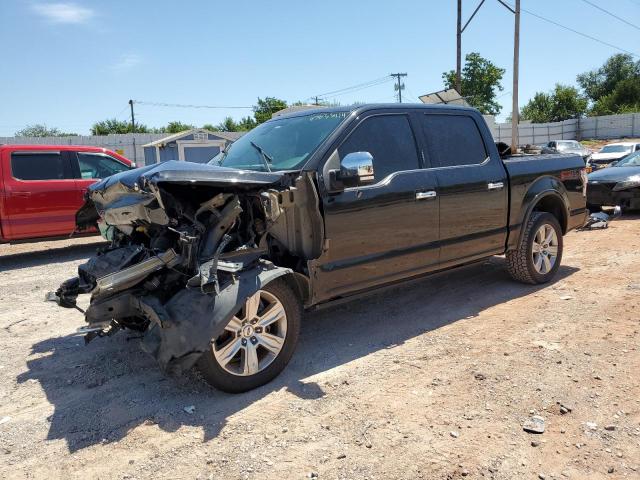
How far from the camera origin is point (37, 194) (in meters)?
8.50

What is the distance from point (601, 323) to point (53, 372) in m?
4.62

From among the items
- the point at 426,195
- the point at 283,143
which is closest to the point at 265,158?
the point at 283,143

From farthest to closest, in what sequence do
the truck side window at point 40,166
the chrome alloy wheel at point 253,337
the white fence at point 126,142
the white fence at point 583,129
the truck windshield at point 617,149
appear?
the white fence at point 583,129 → the white fence at point 126,142 → the truck windshield at point 617,149 → the truck side window at point 40,166 → the chrome alloy wheel at point 253,337

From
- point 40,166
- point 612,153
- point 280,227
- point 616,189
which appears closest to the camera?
point 280,227

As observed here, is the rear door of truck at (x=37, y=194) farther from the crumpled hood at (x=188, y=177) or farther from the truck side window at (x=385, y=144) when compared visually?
the truck side window at (x=385, y=144)

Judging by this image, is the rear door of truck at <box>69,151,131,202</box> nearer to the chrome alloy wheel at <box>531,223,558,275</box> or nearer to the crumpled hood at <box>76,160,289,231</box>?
the crumpled hood at <box>76,160,289,231</box>

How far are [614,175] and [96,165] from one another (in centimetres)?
1036

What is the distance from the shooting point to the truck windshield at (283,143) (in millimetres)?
4117

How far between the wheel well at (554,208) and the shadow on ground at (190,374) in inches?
38.7

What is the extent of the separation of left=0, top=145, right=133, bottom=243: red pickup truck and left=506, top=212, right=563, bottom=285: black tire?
659 cm

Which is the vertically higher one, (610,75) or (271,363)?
(610,75)

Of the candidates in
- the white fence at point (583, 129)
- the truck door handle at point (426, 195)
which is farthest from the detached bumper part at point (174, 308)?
the white fence at point (583, 129)

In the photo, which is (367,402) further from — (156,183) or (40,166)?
(40,166)

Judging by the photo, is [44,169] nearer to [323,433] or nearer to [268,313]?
[268,313]
